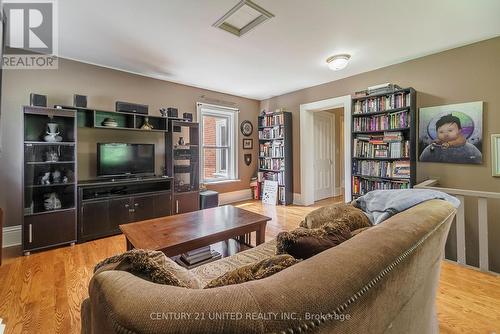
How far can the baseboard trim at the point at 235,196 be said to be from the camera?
4.94 meters

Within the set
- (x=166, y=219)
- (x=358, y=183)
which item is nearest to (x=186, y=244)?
(x=166, y=219)

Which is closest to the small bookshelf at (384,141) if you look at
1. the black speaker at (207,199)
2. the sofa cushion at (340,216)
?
the sofa cushion at (340,216)

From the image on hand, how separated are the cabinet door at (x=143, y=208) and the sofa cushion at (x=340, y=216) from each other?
8.27ft

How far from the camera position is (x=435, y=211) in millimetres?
1058

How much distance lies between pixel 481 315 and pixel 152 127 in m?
4.14

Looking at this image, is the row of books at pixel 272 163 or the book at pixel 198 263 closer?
the book at pixel 198 263

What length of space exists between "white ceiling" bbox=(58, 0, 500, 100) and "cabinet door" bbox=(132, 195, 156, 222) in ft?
6.50

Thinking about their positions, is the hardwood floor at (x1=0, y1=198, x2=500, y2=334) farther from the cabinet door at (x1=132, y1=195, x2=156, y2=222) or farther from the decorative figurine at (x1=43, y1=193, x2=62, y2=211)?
the cabinet door at (x1=132, y1=195, x2=156, y2=222)

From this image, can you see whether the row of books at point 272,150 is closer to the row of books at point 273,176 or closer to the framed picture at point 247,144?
the framed picture at point 247,144

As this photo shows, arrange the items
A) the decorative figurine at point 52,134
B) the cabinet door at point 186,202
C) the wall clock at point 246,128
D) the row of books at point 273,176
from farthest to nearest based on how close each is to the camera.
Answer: the wall clock at point 246,128 < the row of books at point 273,176 < the cabinet door at point 186,202 < the decorative figurine at point 52,134

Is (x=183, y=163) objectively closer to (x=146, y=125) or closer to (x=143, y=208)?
(x=146, y=125)

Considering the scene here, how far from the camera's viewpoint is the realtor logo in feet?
6.88

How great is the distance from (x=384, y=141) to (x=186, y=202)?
3221 millimetres

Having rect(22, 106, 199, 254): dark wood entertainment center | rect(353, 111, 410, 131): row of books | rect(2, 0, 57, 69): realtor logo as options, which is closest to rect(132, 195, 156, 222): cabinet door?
rect(22, 106, 199, 254): dark wood entertainment center
